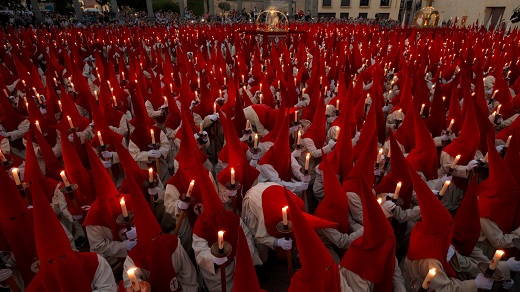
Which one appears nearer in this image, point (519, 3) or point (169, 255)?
point (169, 255)

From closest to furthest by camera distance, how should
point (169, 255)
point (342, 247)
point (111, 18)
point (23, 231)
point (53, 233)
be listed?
1. point (53, 233)
2. point (169, 255)
3. point (23, 231)
4. point (342, 247)
5. point (111, 18)

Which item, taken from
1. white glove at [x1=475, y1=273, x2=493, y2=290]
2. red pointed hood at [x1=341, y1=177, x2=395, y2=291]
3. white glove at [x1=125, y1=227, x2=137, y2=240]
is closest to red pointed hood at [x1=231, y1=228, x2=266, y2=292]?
red pointed hood at [x1=341, y1=177, x2=395, y2=291]

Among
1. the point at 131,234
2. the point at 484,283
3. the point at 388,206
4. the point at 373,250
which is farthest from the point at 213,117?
the point at 484,283

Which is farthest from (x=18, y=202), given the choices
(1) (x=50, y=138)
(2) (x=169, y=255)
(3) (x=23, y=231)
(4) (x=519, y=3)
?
(4) (x=519, y=3)

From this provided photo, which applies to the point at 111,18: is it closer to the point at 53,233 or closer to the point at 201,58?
the point at 201,58

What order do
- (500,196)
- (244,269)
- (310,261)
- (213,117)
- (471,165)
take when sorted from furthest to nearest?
(213,117) < (471,165) < (500,196) < (310,261) < (244,269)

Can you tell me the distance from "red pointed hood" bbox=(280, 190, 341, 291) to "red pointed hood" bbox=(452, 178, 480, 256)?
1444 mm

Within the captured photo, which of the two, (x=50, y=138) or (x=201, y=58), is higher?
(x=201, y=58)

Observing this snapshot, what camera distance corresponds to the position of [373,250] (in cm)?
252

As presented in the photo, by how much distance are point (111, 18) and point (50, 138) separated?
25289 mm

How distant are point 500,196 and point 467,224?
62cm

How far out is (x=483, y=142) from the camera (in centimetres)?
482

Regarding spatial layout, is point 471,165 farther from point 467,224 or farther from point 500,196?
point 467,224

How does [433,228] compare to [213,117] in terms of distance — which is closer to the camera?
[433,228]
